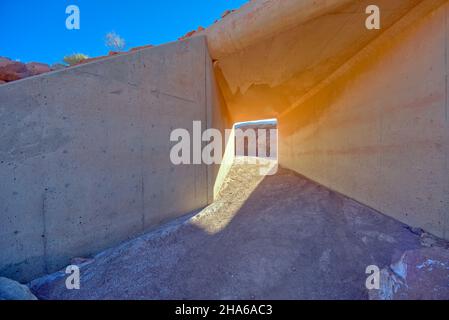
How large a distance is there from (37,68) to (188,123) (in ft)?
11.0

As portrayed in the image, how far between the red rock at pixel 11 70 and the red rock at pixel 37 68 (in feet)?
0.40

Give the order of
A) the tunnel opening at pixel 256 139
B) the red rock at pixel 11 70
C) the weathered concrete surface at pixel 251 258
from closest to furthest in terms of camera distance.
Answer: the weathered concrete surface at pixel 251 258, the red rock at pixel 11 70, the tunnel opening at pixel 256 139

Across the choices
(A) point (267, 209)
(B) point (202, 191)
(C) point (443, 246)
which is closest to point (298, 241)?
(A) point (267, 209)

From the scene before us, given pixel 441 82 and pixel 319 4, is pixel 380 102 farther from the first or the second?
pixel 319 4

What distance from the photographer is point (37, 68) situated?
386cm

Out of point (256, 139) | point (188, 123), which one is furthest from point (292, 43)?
point (256, 139)

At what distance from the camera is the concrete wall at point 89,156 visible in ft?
6.71

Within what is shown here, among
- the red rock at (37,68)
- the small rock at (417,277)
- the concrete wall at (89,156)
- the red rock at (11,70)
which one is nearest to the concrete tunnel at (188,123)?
the concrete wall at (89,156)

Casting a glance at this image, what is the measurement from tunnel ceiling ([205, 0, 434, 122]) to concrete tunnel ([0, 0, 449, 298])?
3 centimetres

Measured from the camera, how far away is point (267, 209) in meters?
4.07

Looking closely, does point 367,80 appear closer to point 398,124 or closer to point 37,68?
point 398,124

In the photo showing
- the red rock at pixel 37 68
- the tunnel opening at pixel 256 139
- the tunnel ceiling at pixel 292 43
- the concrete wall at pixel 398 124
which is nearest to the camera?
the concrete wall at pixel 398 124

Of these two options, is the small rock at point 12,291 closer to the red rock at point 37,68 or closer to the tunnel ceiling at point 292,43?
the red rock at point 37,68

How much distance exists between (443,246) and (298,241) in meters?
1.67
